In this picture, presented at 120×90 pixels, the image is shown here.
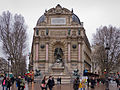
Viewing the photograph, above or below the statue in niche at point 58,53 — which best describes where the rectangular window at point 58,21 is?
above

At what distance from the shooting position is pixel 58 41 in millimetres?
70750

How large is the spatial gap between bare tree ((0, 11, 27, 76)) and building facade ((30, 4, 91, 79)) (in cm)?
1548

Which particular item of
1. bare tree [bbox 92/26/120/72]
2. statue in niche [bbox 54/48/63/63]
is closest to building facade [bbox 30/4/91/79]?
statue in niche [bbox 54/48/63/63]

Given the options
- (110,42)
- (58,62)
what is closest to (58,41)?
(58,62)

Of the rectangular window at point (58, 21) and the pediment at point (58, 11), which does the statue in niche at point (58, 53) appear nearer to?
the rectangular window at point (58, 21)

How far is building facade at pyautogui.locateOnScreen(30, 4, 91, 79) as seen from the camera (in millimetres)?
69938

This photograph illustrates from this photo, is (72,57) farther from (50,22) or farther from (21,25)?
(21,25)

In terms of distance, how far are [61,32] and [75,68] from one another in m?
9.96

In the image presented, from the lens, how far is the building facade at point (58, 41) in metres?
69.9

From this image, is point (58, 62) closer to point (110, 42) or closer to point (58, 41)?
point (58, 41)

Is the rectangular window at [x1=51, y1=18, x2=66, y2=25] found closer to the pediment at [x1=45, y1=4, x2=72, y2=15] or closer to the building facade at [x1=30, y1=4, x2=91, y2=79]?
the building facade at [x1=30, y1=4, x2=91, y2=79]

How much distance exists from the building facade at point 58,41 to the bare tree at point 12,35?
609 inches

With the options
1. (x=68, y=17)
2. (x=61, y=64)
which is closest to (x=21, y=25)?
(x=61, y=64)

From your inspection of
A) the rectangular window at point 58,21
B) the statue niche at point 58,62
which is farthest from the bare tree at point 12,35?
the rectangular window at point 58,21
